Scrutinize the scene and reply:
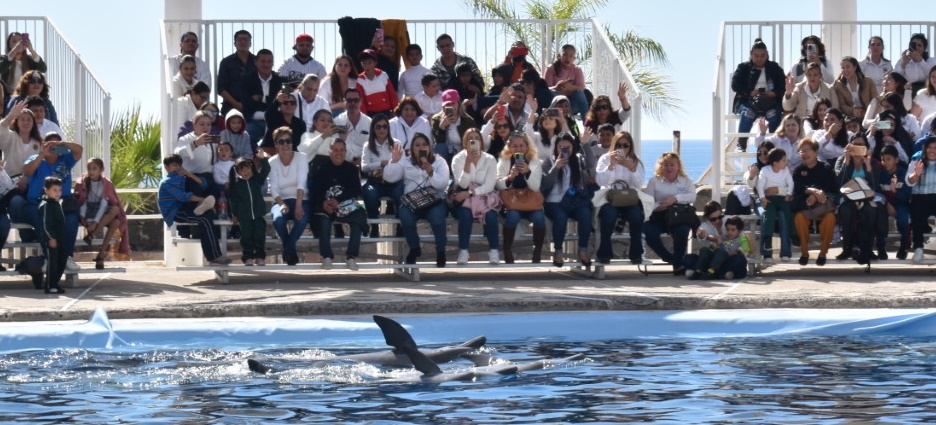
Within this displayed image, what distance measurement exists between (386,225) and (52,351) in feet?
18.2

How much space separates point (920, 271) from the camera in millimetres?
15688

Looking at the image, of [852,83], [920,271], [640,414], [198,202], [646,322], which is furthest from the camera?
[852,83]

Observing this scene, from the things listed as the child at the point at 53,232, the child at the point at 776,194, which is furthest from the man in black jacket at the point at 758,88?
the child at the point at 53,232

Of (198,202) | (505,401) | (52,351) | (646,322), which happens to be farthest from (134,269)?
(505,401)

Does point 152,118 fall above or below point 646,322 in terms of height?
above

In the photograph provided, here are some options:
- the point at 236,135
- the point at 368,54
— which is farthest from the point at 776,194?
the point at 236,135

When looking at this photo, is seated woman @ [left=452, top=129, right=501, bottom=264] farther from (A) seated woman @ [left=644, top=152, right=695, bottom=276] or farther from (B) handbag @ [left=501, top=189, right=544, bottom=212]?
(A) seated woman @ [left=644, top=152, right=695, bottom=276]

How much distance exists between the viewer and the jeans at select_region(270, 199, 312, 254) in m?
14.6

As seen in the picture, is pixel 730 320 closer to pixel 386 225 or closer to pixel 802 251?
pixel 802 251

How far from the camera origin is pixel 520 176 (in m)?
14.9

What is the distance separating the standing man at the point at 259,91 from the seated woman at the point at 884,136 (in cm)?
620

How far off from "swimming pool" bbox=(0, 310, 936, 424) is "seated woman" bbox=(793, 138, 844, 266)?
268 centimetres

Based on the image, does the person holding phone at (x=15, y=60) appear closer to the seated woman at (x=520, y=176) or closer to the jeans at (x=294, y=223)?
the jeans at (x=294, y=223)

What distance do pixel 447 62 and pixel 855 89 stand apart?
465 centimetres
